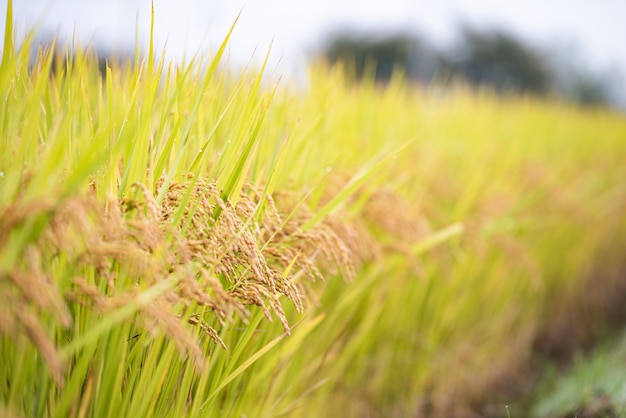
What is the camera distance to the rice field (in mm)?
830

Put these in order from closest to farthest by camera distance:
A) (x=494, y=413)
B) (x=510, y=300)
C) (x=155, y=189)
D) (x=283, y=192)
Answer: (x=155, y=189) < (x=283, y=192) < (x=494, y=413) < (x=510, y=300)

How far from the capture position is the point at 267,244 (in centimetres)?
112

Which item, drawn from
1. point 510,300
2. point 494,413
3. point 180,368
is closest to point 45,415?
point 180,368

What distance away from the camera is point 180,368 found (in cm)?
109

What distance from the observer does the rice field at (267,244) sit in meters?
0.83

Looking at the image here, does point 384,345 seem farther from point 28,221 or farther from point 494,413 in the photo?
point 28,221

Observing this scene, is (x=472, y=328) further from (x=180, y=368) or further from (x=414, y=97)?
(x=180, y=368)

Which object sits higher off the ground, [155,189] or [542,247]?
[155,189]

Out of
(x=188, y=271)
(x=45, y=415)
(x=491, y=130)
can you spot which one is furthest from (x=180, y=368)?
(x=491, y=130)

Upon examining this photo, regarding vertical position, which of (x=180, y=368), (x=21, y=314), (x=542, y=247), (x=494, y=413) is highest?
(x=21, y=314)

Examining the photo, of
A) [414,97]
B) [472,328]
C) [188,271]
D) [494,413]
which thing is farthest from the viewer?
[414,97]

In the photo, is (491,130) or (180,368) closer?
(180,368)

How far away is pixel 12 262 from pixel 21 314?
0.08 meters

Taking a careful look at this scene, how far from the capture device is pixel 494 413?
100.0 inches
